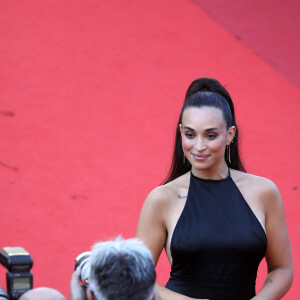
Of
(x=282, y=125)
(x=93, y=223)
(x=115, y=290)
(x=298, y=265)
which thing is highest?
(x=282, y=125)

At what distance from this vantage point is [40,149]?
340 centimetres

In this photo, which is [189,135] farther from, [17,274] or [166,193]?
[17,274]

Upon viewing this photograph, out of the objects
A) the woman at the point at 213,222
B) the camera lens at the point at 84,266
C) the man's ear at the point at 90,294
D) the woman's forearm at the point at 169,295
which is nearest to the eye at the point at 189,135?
the woman at the point at 213,222

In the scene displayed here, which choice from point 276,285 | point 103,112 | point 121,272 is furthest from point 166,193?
point 103,112

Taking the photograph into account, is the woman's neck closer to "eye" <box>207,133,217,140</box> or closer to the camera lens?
"eye" <box>207,133,217,140</box>

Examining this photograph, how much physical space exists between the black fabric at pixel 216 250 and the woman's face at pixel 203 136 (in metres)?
0.15

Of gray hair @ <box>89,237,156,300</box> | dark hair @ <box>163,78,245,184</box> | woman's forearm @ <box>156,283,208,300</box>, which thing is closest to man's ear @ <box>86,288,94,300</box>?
gray hair @ <box>89,237,156,300</box>

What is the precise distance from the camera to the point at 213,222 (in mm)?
2139

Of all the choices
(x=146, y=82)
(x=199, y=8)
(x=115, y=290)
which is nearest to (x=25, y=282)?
(x=115, y=290)

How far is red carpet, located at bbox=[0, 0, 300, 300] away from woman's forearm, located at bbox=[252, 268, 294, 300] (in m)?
1.34

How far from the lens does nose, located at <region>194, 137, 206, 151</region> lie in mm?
2109

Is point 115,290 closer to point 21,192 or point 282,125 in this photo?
point 21,192

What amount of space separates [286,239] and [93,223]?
1.43 metres

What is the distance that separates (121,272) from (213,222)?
76 centimetres
